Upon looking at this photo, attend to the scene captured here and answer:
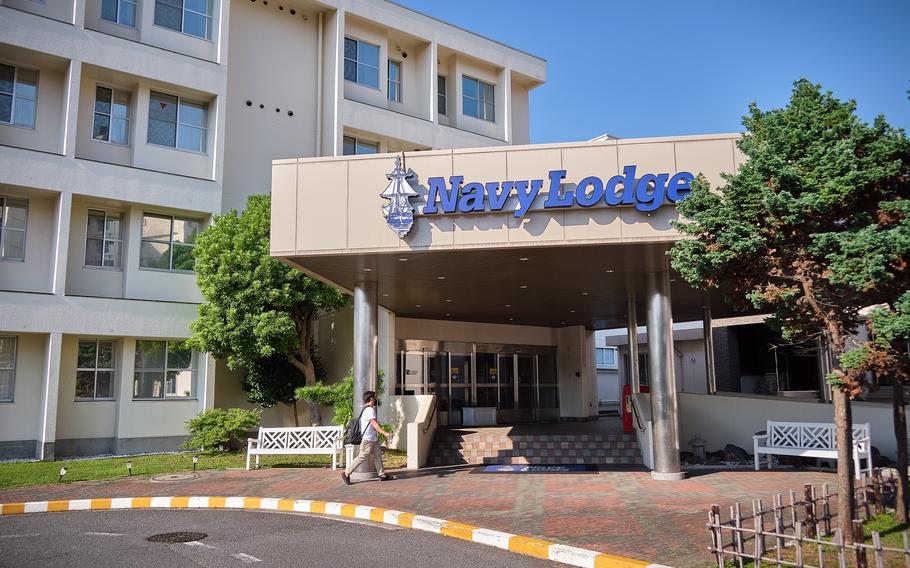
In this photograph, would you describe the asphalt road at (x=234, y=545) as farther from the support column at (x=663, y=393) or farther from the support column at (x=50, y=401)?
the support column at (x=50, y=401)

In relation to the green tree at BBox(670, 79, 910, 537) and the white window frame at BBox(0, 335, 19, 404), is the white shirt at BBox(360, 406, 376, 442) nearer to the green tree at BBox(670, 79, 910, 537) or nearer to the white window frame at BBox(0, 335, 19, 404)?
the green tree at BBox(670, 79, 910, 537)

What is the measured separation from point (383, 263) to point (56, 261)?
11720 mm

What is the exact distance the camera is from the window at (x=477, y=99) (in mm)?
30953

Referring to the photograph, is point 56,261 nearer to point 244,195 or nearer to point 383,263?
point 244,195

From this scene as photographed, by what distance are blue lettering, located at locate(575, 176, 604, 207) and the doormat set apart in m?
6.24

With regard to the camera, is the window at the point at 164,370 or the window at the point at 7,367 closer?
the window at the point at 7,367

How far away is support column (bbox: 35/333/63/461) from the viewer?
19.4 m

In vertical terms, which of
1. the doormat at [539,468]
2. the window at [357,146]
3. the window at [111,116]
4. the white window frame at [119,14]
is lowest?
the doormat at [539,468]

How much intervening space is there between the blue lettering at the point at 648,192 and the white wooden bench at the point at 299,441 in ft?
28.1

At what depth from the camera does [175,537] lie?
356 inches

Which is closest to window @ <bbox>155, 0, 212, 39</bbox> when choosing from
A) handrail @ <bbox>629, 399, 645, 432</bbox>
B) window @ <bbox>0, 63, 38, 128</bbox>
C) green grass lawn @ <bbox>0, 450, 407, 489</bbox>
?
window @ <bbox>0, 63, 38, 128</bbox>

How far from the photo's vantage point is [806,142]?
820cm

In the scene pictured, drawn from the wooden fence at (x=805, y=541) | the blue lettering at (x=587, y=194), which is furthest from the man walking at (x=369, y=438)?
the wooden fence at (x=805, y=541)

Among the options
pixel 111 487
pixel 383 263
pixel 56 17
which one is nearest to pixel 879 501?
pixel 383 263
